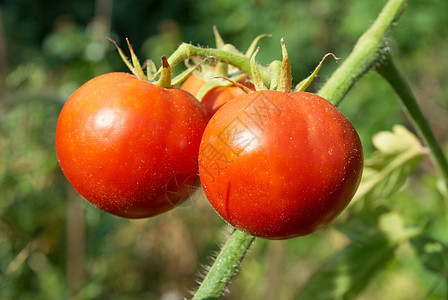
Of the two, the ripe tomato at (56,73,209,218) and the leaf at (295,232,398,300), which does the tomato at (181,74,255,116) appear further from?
the leaf at (295,232,398,300)

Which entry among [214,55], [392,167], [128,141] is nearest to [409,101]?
[392,167]

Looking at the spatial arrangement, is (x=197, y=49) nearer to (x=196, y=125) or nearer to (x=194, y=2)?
(x=196, y=125)

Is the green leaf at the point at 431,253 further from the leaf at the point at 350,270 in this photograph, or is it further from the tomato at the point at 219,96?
the tomato at the point at 219,96

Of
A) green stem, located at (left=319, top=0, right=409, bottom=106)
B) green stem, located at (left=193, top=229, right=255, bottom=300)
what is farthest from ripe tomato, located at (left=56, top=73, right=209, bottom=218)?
green stem, located at (left=319, top=0, right=409, bottom=106)

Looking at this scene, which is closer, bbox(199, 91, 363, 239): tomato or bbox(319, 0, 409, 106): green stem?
bbox(199, 91, 363, 239): tomato

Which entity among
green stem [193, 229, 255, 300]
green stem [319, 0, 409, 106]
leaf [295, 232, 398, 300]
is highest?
green stem [319, 0, 409, 106]

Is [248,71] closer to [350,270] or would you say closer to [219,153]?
[219,153]

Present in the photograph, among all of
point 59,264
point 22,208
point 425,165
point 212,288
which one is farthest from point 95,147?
point 425,165
